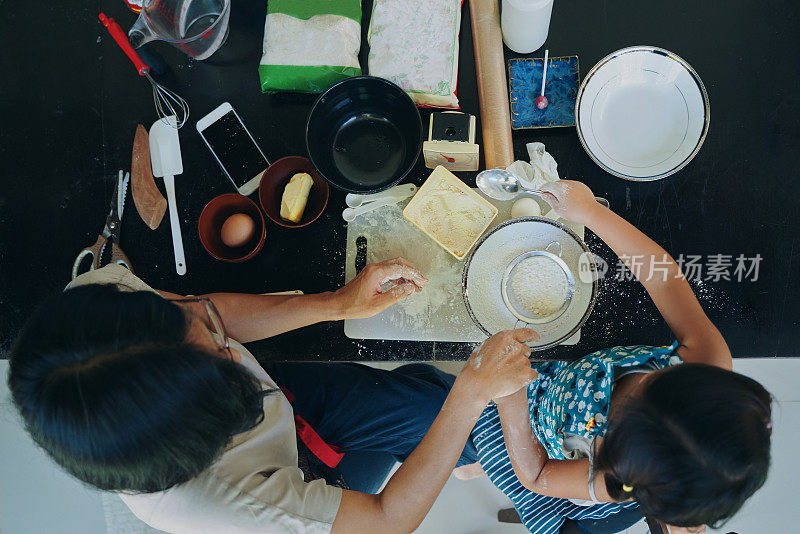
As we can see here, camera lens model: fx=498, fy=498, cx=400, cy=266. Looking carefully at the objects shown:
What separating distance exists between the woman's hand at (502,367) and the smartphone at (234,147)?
581mm

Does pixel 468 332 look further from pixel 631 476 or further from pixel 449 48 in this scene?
pixel 449 48

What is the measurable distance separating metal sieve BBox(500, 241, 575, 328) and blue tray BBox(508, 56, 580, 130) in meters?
0.26

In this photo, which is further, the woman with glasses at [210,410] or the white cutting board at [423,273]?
the white cutting board at [423,273]

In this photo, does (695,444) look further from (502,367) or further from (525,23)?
(525,23)

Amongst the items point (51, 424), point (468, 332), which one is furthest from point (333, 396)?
point (51, 424)

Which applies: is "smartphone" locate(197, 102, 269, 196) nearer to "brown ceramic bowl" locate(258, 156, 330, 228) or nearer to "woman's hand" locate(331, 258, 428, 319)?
"brown ceramic bowl" locate(258, 156, 330, 228)

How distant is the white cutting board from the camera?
103 cm

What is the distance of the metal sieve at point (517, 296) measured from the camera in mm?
960

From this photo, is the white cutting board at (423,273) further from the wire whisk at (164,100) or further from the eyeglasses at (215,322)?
the wire whisk at (164,100)

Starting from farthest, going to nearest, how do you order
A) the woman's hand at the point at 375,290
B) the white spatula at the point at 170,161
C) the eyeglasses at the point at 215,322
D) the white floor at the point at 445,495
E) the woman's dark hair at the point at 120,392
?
the white floor at the point at 445,495 < the white spatula at the point at 170,161 < the woman's hand at the point at 375,290 < the eyeglasses at the point at 215,322 < the woman's dark hair at the point at 120,392

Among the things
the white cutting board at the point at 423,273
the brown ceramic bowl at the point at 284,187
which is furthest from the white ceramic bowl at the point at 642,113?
the brown ceramic bowl at the point at 284,187

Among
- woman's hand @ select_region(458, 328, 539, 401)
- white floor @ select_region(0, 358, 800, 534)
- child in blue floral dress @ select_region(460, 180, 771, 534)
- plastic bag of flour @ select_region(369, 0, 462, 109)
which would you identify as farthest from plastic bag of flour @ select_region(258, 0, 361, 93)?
white floor @ select_region(0, 358, 800, 534)

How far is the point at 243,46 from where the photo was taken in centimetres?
108

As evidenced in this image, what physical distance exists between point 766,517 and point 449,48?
5.60 feet
